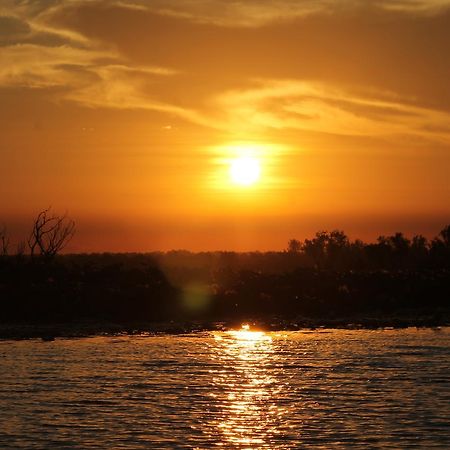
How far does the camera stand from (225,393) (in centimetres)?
3006

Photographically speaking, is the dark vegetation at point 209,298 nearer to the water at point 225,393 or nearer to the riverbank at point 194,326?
the riverbank at point 194,326

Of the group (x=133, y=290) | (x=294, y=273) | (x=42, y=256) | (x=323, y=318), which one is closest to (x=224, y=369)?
(x=323, y=318)

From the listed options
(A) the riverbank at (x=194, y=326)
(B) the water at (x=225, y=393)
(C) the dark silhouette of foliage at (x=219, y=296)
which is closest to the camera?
(B) the water at (x=225, y=393)

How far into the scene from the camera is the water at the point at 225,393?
23439mm

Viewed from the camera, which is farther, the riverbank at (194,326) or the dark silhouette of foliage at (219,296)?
the dark silhouette of foliage at (219,296)

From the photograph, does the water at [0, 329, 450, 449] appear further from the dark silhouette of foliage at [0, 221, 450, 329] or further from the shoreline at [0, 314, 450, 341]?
the dark silhouette of foliage at [0, 221, 450, 329]

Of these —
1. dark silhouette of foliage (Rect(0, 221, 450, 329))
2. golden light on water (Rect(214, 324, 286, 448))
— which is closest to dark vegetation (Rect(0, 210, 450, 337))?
dark silhouette of foliage (Rect(0, 221, 450, 329))

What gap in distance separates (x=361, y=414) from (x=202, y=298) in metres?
37.4

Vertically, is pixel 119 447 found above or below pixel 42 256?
below

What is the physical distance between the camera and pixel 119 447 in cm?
2230

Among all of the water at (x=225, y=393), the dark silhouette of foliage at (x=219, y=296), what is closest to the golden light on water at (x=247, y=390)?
the water at (x=225, y=393)

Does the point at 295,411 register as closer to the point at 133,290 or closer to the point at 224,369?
the point at 224,369

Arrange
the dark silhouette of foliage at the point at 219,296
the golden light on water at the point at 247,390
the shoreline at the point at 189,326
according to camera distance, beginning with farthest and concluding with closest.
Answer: the dark silhouette of foliage at the point at 219,296, the shoreline at the point at 189,326, the golden light on water at the point at 247,390

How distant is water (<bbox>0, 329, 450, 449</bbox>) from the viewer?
76.9 ft
